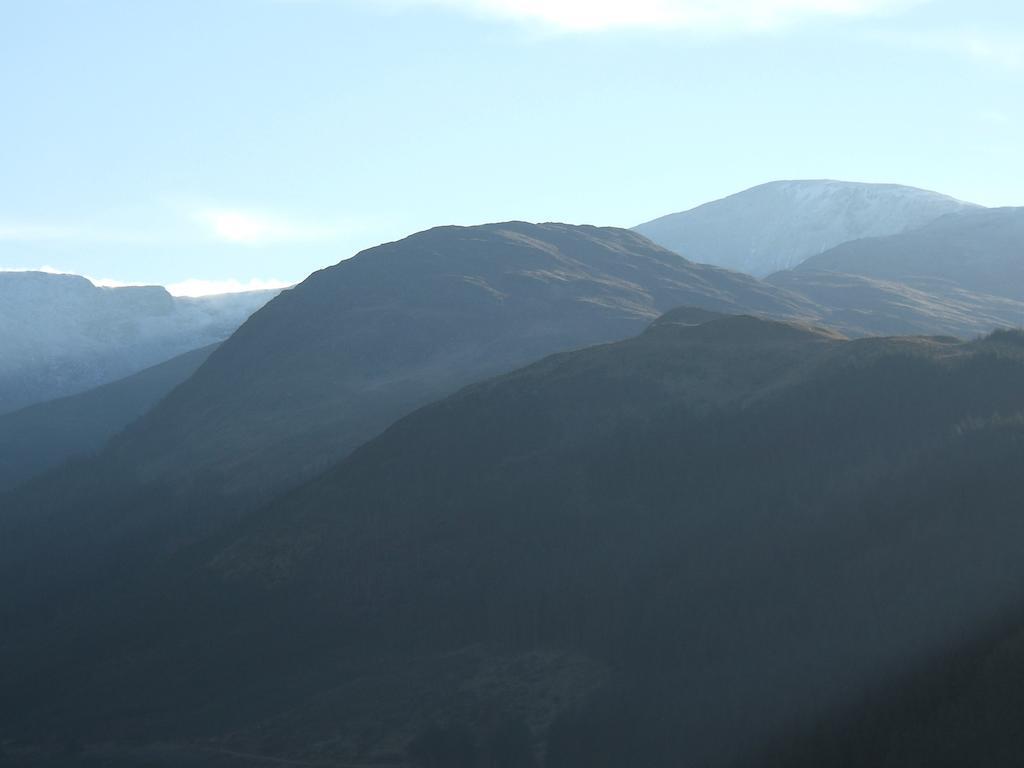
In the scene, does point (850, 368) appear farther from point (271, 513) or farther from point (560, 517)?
point (271, 513)

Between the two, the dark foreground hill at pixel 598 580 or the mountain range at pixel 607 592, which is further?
the dark foreground hill at pixel 598 580

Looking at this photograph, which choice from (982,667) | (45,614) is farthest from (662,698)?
(45,614)

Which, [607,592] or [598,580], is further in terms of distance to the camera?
[598,580]

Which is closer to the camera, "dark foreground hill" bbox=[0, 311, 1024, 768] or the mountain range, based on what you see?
the mountain range

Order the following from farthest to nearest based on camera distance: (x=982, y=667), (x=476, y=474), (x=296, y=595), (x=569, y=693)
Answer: (x=476, y=474) < (x=296, y=595) < (x=569, y=693) < (x=982, y=667)

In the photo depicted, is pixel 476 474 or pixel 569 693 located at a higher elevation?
pixel 476 474

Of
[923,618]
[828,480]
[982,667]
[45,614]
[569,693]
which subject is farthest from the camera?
[45,614]

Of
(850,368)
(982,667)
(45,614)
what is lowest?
(45,614)

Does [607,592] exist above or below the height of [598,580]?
below
